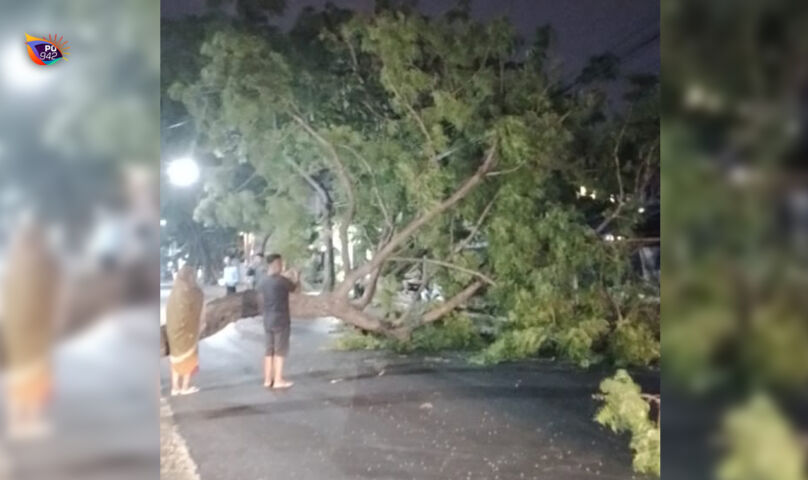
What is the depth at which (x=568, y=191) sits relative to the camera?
7.10ft

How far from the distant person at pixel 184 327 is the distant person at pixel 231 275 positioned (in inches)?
2.9

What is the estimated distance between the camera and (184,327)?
1.96m

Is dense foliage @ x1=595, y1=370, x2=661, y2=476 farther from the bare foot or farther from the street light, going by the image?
the street light

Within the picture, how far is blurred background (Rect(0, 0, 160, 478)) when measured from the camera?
72.1 inches

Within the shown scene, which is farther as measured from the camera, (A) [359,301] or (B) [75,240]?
(A) [359,301]

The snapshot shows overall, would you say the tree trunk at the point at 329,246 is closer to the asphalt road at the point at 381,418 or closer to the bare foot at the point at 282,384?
the asphalt road at the point at 381,418

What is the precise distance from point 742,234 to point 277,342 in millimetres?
1264

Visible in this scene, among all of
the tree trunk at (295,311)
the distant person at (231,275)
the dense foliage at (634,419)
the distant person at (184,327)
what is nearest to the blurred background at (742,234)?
the dense foliage at (634,419)

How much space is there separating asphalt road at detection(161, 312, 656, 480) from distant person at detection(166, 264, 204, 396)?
3cm

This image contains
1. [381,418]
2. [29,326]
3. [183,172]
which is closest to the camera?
[29,326]

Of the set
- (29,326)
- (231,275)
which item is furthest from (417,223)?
(29,326)

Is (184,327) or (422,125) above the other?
(422,125)

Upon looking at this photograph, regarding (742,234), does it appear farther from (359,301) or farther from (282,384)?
(282,384)

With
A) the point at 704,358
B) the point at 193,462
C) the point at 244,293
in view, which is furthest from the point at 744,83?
the point at 193,462
